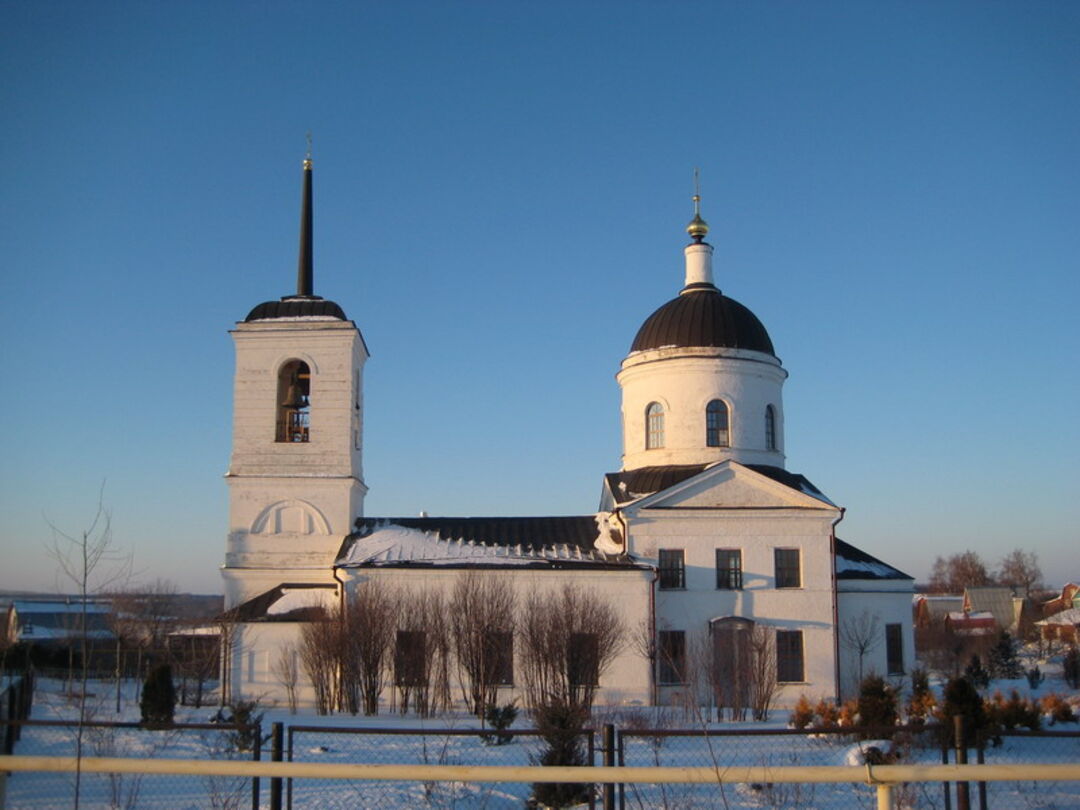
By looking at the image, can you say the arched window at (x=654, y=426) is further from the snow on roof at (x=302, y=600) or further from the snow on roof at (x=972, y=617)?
the snow on roof at (x=972, y=617)

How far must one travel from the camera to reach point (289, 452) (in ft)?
92.9

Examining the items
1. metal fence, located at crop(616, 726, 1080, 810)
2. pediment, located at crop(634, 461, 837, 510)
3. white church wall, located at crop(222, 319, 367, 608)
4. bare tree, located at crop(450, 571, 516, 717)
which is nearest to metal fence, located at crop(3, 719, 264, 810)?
metal fence, located at crop(616, 726, 1080, 810)

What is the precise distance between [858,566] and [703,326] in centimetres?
815

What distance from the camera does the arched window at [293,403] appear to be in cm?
2875

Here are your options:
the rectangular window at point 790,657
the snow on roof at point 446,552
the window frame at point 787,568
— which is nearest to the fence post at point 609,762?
the snow on roof at point 446,552

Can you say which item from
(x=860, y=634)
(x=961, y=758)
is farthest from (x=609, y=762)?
(x=860, y=634)

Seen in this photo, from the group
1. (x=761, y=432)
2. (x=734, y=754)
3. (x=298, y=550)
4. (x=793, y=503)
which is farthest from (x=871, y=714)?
(x=298, y=550)

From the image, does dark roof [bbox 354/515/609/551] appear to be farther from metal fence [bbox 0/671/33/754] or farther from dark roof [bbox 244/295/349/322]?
metal fence [bbox 0/671/33/754]

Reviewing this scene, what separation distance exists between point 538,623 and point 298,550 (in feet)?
24.6

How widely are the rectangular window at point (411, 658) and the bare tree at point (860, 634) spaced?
11.2 m

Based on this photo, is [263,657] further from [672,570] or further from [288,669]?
[672,570]

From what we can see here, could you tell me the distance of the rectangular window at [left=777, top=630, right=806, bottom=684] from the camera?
26.4 meters

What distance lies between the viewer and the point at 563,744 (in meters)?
11.7

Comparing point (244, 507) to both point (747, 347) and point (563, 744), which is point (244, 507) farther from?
point (563, 744)
